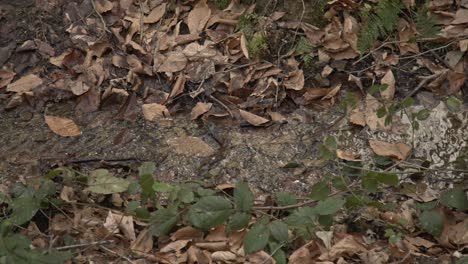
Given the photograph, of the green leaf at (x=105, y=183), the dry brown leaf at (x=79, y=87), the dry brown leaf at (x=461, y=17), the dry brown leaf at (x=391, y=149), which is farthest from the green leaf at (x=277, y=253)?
the dry brown leaf at (x=461, y=17)

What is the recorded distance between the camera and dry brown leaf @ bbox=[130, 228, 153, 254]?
2.71 metres

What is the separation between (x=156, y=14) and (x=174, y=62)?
1.22ft

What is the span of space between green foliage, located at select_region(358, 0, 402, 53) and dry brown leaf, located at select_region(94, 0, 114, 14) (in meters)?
1.45

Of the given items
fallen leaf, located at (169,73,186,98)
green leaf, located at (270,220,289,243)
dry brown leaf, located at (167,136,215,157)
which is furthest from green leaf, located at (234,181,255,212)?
fallen leaf, located at (169,73,186,98)

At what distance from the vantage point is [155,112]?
346 cm

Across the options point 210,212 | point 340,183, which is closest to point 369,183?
point 340,183

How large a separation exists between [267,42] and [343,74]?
0.44 metres

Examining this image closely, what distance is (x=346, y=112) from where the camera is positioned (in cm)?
333

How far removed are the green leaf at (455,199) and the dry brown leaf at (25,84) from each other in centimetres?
217

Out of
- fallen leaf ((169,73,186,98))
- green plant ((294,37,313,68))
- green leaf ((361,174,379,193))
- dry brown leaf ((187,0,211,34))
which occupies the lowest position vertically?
fallen leaf ((169,73,186,98))

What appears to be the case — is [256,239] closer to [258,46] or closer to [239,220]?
[239,220]

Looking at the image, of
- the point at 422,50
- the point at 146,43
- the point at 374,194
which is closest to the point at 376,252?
the point at 374,194

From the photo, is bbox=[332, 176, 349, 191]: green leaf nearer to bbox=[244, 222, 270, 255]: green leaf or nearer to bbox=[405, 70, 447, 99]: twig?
bbox=[244, 222, 270, 255]: green leaf

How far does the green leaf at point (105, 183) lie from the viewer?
287 centimetres
